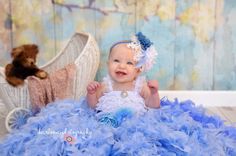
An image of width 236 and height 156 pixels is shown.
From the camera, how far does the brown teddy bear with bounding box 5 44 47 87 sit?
1.59 metres

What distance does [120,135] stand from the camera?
1.19 metres

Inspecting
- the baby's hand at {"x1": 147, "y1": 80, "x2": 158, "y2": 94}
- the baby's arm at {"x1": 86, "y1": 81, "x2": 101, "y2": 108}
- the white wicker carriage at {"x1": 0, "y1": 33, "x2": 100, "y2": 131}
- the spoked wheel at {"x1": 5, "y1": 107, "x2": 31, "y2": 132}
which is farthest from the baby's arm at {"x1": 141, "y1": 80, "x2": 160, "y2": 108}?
the spoked wheel at {"x1": 5, "y1": 107, "x2": 31, "y2": 132}

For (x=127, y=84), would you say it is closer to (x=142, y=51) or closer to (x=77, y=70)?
(x=142, y=51)

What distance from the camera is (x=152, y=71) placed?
2.11m

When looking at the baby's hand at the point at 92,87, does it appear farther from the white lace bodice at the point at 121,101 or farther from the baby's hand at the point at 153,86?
the baby's hand at the point at 153,86

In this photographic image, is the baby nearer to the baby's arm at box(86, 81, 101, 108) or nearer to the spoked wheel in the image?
the baby's arm at box(86, 81, 101, 108)

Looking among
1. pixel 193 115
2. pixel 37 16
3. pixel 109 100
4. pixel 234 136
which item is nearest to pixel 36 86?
pixel 109 100

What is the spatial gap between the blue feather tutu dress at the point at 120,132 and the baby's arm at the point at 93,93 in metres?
0.03

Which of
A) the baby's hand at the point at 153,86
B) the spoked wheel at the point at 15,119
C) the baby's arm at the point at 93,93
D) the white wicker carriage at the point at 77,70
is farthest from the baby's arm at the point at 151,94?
the spoked wheel at the point at 15,119

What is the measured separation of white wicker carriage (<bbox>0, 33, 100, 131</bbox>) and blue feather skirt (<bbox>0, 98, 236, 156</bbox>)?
0.25 m

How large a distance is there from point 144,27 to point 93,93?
0.72 m

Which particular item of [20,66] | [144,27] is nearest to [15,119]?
[20,66]

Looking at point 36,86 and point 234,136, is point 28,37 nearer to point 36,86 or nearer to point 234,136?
point 36,86

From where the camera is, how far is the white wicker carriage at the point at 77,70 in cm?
163
